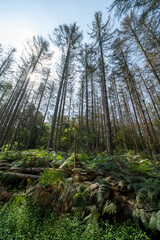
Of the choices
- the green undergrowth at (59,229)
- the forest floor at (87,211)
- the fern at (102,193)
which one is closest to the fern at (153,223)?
the forest floor at (87,211)

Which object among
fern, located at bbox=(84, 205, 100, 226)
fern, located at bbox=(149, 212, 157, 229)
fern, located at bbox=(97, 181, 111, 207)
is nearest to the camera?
fern, located at bbox=(149, 212, 157, 229)

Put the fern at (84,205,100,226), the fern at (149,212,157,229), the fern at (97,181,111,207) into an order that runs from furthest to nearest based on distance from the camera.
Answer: the fern at (97,181,111,207) → the fern at (84,205,100,226) → the fern at (149,212,157,229)

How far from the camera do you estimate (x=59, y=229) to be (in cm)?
150

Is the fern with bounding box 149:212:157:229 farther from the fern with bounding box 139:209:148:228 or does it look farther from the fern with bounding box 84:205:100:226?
the fern with bounding box 84:205:100:226

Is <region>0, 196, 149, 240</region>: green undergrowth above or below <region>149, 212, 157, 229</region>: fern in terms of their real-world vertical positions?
below

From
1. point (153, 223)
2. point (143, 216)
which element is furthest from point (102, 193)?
point (153, 223)

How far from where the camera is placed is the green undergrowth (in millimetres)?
1315

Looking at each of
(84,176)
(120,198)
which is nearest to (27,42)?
(84,176)

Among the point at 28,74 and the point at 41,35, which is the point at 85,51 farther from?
Result: the point at 28,74

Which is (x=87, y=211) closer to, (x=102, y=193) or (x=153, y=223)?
(x=102, y=193)

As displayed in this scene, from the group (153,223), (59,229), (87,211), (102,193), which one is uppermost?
(102,193)

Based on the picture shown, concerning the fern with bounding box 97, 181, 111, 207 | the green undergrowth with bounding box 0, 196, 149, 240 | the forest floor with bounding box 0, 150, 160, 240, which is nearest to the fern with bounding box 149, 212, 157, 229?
the forest floor with bounding box 0, 150, 160, 240

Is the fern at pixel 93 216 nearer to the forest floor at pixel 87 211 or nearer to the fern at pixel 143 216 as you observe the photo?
the forest floor at pixel 87 211

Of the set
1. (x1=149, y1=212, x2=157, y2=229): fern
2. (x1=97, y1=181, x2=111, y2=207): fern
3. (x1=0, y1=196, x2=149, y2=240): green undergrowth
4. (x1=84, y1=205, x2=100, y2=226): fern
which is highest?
(x1=97, y1=181, x2=111, y2=207): fern
